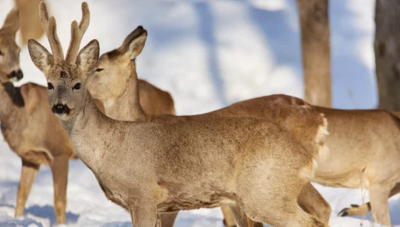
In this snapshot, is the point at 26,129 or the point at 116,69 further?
the point at 26,129

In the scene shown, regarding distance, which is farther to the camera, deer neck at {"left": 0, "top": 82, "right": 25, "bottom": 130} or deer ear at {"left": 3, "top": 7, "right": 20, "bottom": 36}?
deer ear at {"left": 3, "top": 7, "right": 20, "bottom": 36}

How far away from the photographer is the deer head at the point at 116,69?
29.8ft

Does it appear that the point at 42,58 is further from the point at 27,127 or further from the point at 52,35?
the point at 27,127

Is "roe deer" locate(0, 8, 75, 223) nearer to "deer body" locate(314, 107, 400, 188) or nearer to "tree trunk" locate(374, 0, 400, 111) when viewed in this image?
"deer body" locate(314, 107, 400, 188)

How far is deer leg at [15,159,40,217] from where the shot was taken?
36.5 ft

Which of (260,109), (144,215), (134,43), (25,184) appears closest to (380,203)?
(260,109)

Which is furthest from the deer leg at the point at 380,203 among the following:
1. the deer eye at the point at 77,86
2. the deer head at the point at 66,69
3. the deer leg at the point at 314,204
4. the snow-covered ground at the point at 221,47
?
the snow-covered ground at the point at 221,47

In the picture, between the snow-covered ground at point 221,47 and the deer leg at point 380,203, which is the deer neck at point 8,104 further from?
the snow-covered ground at point 221,47

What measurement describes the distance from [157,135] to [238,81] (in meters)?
12.3

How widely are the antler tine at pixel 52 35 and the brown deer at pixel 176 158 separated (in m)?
0.01

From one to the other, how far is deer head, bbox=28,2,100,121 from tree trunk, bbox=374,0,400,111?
727 cm

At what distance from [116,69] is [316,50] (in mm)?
6848

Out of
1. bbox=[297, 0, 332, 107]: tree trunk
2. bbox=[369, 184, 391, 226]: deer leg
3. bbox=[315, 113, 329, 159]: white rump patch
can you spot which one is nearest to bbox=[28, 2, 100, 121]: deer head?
bbox=[315, 113, 329, 159]: white rump patch

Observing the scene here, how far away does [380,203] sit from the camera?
969 cm
